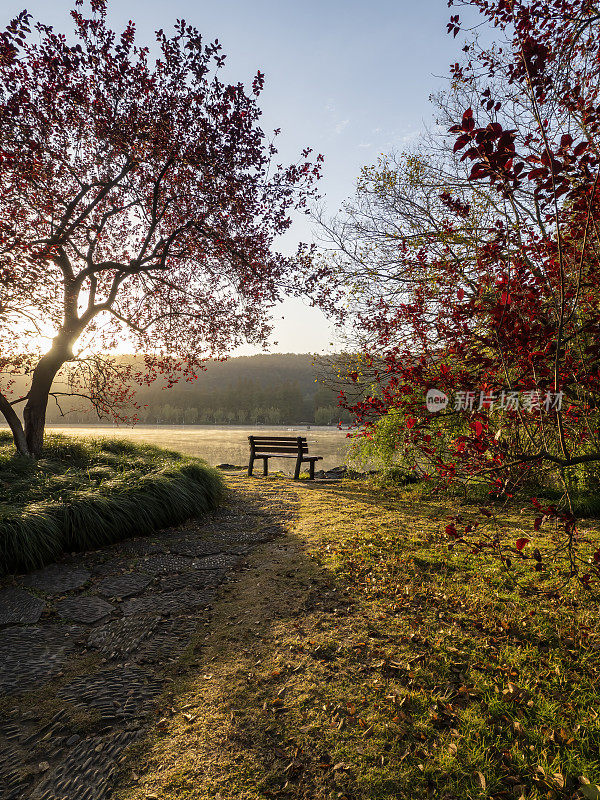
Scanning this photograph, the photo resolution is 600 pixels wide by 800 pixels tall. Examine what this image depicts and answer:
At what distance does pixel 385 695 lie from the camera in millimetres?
2396

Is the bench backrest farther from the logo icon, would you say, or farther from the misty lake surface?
the logo icon

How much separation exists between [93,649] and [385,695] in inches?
90.4

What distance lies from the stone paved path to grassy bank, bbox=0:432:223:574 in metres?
0.24

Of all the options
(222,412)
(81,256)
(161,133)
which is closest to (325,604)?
(161,133)

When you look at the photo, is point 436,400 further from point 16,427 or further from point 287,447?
point 287,447

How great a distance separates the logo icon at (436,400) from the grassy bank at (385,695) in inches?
71.2

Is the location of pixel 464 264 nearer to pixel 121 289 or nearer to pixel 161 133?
pixel 161 133

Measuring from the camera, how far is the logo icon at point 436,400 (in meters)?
3.17

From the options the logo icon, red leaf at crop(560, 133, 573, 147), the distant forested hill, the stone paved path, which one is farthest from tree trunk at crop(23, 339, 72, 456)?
the distant forested hill

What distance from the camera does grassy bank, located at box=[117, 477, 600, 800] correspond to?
1866mm

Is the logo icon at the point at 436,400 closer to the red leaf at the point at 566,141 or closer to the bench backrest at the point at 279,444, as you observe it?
the red leaf at the point at 566,141

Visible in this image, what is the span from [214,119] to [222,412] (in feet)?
258

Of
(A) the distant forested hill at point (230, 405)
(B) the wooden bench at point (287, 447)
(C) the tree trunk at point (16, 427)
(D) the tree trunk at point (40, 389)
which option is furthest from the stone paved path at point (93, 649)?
(A) the distant forested hill at point (230, 405)

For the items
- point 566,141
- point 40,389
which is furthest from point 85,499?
point 566,141
